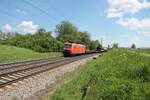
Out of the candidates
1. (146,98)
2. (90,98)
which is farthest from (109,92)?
(146,98)

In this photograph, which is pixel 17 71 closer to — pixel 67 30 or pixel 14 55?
pixel 14 55

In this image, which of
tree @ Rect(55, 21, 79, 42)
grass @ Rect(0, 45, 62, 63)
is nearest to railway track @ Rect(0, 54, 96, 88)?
grass @ Rect(0, 45, 62, 63)

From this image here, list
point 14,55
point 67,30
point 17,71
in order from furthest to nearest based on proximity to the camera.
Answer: point 67,30, point 14,55, point 17,71

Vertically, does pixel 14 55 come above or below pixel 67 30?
below

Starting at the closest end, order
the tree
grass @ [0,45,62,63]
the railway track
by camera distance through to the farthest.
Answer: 1. the railway track
2. grass @ [0,45,62,63]
3. the tree

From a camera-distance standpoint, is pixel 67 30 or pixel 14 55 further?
pixel 67 30

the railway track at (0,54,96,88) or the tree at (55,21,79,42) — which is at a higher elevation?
the tree at (55,21,79,42)

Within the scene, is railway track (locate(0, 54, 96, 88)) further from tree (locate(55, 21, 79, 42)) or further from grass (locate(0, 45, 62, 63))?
tree (locate(55, 21, 79, 42))

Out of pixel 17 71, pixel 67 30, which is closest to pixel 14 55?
pixel 17 71

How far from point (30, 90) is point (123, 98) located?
4.97 m

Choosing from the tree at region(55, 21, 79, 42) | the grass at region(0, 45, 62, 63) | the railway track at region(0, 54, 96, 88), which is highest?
the tree at region(55, 21, 79, 42)

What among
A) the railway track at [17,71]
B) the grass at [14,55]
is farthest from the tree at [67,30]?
the railway track at [17,71]

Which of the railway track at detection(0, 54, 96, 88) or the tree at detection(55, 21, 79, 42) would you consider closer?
the railway track at detection(0, 54, 96, 88)

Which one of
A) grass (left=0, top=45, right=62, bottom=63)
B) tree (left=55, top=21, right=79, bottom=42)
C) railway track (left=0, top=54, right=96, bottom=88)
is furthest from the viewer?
tree (left=55, top=21, right=79, bottom=42)
